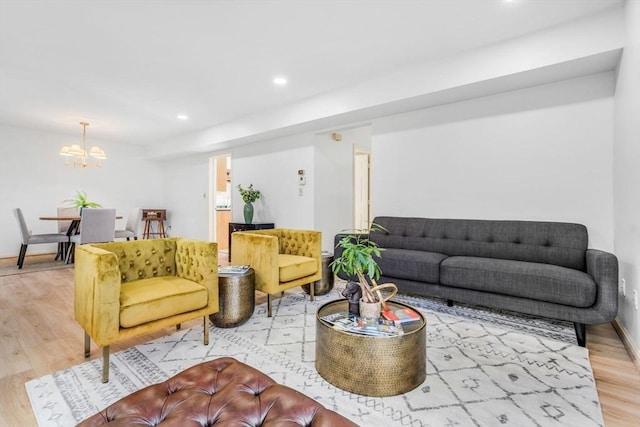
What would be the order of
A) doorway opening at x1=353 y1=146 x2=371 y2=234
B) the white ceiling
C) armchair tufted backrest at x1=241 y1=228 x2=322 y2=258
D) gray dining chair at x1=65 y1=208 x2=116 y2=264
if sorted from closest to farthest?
the white ceiling, armchair tufted backrest at x1=241 y1=228 x2=322 y2=258, gray dining chair at x1=65 y1=208 x2=116 y2=264, doorway opening at x1=353 y1=146 x2=371 y2=234

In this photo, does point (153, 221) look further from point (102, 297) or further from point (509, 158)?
point (509, 158)

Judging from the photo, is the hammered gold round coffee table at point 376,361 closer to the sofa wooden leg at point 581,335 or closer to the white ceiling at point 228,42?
the sofa wooden leg at point 581,335

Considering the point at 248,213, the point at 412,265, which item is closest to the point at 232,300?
the point at 412,265

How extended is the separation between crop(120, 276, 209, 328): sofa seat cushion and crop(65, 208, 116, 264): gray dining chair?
3.29 meters

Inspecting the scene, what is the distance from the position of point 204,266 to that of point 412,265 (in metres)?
1.91

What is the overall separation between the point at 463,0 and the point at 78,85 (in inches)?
171

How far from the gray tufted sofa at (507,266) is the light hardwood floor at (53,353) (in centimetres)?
31

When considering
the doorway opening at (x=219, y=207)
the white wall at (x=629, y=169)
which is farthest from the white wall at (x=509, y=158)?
the doorway opening at (x=219, y=207)

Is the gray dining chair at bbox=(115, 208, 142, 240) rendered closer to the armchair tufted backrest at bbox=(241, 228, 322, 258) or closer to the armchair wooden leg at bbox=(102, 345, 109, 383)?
the armchair tufted backrest at bbox=(241, 228, 322, 258)

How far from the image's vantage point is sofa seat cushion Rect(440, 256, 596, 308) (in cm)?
222

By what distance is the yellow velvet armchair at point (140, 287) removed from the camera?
1.78 meters

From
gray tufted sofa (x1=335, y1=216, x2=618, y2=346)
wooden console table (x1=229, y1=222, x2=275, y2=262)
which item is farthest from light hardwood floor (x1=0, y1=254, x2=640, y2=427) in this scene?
wooden console table (x1=229, y1=222, x2=275, y2=262)

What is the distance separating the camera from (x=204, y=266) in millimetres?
2250

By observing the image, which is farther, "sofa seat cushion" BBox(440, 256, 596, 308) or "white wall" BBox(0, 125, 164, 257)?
"white wall" BBox(0, 125, 164, 257)
